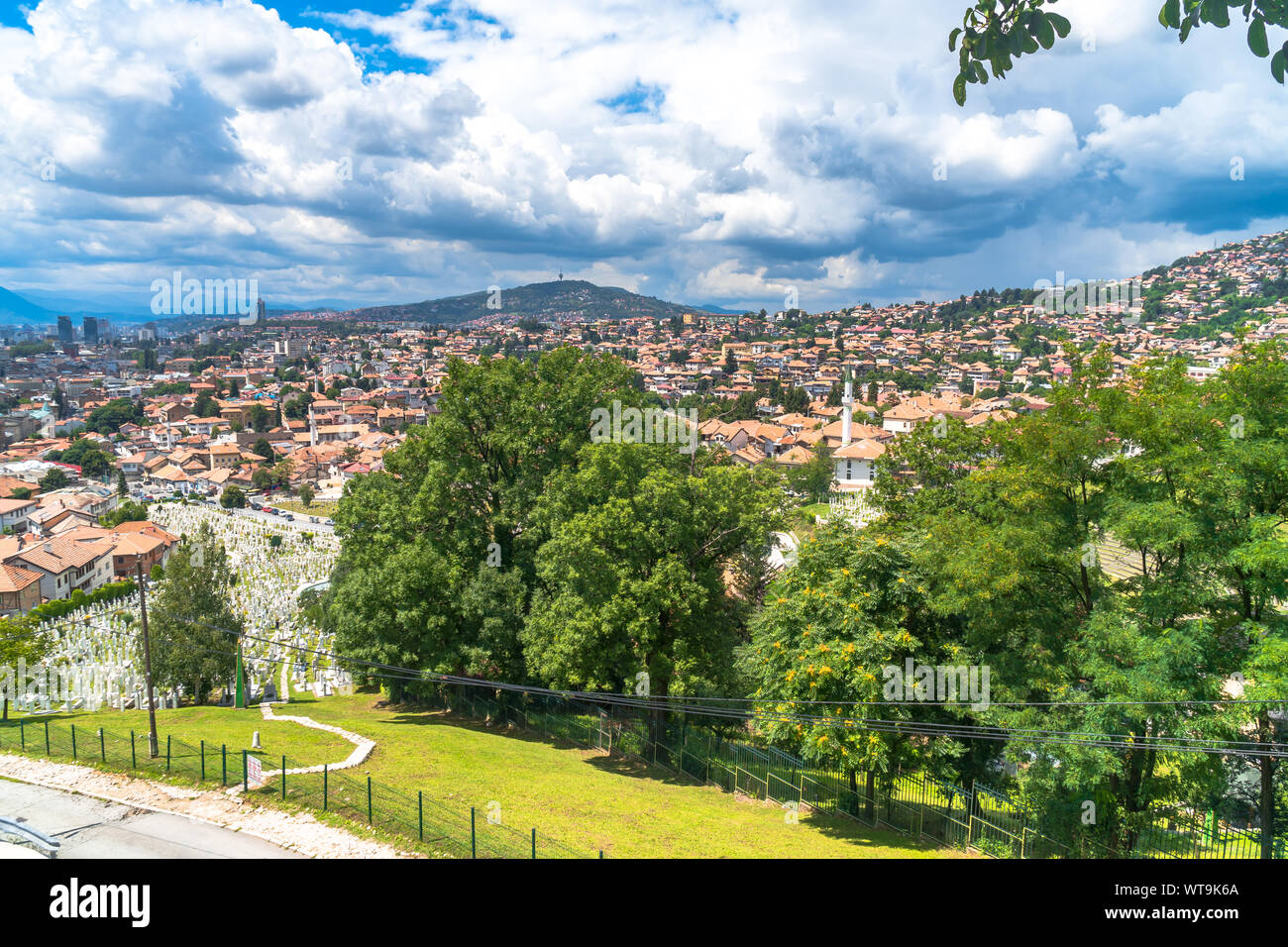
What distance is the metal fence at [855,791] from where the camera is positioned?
44.6 ft

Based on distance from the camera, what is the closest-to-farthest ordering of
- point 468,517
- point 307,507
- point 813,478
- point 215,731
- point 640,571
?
point 640,571, point 215,731, point 468,517, point 813,478, point 307,507

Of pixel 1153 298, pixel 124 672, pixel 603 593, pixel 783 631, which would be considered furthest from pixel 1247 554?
pixel 1153 298

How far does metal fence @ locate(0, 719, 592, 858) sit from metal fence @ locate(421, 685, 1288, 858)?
6.76 m

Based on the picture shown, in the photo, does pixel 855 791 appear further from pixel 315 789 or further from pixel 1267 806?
pixel 315 789

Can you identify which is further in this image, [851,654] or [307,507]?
[307,507]

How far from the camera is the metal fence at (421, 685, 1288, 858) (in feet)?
44.6

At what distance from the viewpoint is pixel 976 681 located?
14.4 m

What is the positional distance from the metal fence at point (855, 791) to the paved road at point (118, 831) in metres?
10.5

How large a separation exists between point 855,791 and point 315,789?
Answer: 452 inches

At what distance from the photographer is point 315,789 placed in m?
14.2

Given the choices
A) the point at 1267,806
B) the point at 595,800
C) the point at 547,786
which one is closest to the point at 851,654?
the point at 595,800

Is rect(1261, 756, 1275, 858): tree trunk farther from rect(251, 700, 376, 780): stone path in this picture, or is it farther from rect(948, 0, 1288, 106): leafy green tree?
rect(251, 700, 376, 780): stone path

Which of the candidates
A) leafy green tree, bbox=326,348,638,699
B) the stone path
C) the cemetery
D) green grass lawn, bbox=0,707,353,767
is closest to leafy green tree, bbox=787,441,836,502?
the cemetery

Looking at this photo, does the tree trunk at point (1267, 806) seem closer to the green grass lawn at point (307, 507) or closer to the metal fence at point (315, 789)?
the metal fence at point (315, 789)
